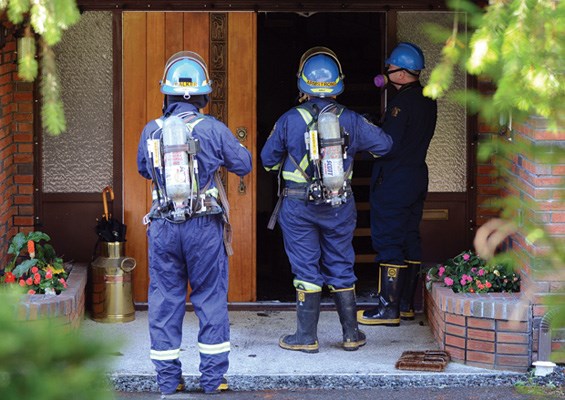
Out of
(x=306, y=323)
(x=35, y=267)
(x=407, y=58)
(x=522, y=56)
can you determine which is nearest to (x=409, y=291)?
(x=306, y=323)

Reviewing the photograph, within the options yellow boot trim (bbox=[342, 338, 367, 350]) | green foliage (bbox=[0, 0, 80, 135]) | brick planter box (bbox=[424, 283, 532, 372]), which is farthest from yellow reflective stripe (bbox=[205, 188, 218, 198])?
green foliage (bbox=[0, 0, 80, 135])

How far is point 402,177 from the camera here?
26.7ft

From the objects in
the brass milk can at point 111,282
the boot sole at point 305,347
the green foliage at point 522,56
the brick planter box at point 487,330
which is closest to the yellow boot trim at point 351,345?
the boot sole at point 305,347

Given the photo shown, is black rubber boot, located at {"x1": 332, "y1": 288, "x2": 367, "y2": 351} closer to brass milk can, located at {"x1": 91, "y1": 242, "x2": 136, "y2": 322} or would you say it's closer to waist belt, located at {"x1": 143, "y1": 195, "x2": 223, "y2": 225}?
waist belt, located at {"x1": 143, "y1": 195, "x2": 223, "y2": 225}

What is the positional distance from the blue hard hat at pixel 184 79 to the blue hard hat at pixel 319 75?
34.5 inches

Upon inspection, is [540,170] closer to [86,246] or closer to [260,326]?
[260,326]

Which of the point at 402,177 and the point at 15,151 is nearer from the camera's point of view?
the point at 402,177

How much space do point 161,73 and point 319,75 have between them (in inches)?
59.6

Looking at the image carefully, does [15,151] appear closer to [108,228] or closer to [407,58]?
[108,228]

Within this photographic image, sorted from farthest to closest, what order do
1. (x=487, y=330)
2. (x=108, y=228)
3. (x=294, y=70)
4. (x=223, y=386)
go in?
(x=294, y=70) < (x=108, y=228) < (x=487, y=330) < (x=223, y=386)

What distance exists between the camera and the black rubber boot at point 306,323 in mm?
7547

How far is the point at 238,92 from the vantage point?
8.42m

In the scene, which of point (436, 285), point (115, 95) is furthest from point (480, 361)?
point (115, 95)

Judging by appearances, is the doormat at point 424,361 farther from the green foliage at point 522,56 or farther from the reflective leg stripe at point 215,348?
the green foliage at point 522,56
